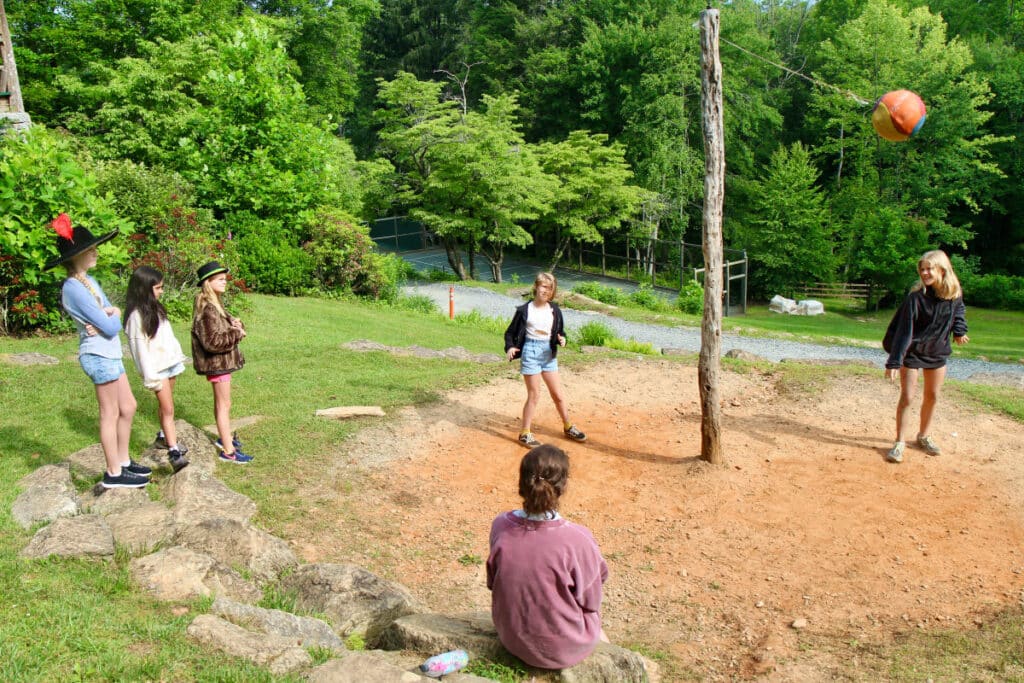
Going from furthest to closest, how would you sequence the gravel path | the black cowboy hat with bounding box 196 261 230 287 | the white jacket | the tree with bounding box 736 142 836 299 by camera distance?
the tree with bounding box 736 142 836 299 → the gravel path → the black cowboy hat with bounding box 196 261 230 287 → the white jacket

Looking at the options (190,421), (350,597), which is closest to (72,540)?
(350,597)

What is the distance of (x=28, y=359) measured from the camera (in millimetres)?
9969

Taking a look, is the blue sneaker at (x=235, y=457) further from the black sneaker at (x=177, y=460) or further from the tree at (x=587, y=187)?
the tree at (x=587, y=187)

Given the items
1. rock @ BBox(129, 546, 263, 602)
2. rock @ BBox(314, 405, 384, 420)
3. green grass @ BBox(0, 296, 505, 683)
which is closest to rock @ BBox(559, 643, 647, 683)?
green grass @ BBox(0, 296, 505, 683)

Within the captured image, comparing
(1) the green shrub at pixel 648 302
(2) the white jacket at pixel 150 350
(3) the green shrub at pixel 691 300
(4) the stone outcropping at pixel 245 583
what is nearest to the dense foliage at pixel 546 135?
(1) the green shrub at pixel 648 302

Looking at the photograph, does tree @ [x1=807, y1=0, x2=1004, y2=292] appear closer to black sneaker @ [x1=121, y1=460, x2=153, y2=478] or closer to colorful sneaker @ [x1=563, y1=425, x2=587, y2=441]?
colorful sneaker @ [x1=563, y1=425, x2=587, y2=441]

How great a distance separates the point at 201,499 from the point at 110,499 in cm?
62

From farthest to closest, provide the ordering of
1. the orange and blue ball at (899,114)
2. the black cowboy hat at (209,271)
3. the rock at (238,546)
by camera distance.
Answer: the orange and blue ball at (899,114) → the black cowboy hat at (209,271) → the rock at (238,546)

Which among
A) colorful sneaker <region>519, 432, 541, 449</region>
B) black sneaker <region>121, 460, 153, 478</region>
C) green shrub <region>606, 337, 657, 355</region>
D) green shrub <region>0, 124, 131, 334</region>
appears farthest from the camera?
green shrub <region>606, 337, 657, 355</region>

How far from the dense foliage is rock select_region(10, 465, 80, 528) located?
29.4 ft

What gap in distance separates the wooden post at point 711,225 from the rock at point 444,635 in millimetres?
3808

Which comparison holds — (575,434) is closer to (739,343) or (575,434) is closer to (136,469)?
(136,469)

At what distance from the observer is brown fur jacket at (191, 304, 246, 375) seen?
7.04 metres

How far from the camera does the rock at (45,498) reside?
557 centimetres
